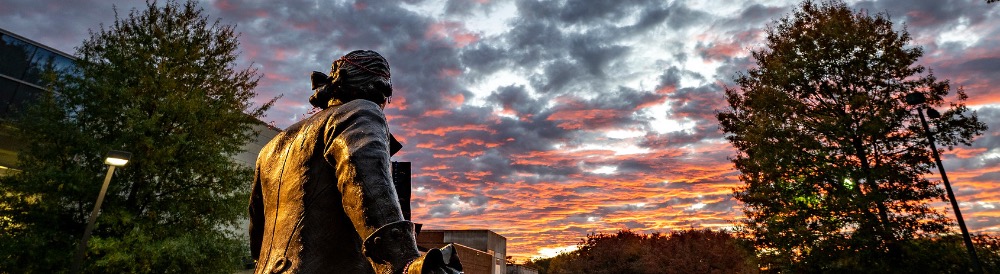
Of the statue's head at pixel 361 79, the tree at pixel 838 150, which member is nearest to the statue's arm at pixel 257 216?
the statue's head at pixel 361 79

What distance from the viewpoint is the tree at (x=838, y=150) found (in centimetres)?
1698

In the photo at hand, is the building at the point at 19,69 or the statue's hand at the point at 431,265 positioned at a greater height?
the building at the point at 19,69

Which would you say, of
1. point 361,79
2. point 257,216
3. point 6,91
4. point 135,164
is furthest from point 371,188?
point 6,91

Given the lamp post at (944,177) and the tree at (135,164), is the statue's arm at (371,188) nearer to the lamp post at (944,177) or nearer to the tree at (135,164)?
the tree at (135,164)

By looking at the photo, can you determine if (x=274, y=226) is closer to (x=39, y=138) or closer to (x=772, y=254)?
(x=39, y=138)

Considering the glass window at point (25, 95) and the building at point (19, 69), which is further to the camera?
the glass window at point (25, 95)

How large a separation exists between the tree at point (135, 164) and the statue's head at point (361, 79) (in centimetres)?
1345

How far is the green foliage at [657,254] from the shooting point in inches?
2127

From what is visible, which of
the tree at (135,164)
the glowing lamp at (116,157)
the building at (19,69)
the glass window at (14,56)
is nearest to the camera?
the glowing lamp at (116,157)

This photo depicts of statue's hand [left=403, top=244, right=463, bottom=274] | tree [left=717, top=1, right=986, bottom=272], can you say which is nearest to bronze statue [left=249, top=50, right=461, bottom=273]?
statue's hand [left=403, top=244, right=463, bottom=274]

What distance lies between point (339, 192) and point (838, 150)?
68.1ft

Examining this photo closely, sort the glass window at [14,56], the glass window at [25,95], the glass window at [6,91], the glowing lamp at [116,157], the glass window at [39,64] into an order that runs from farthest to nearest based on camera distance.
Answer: the glass window at [39,64] < the glass window at [14,56] < the glass window at [25,95] < the glass window at [6,91] < the glowing lamp at [116,157]

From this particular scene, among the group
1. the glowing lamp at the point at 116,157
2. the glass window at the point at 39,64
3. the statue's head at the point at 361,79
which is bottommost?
the statue's head at the point at 361,79

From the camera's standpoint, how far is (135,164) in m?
14.8
